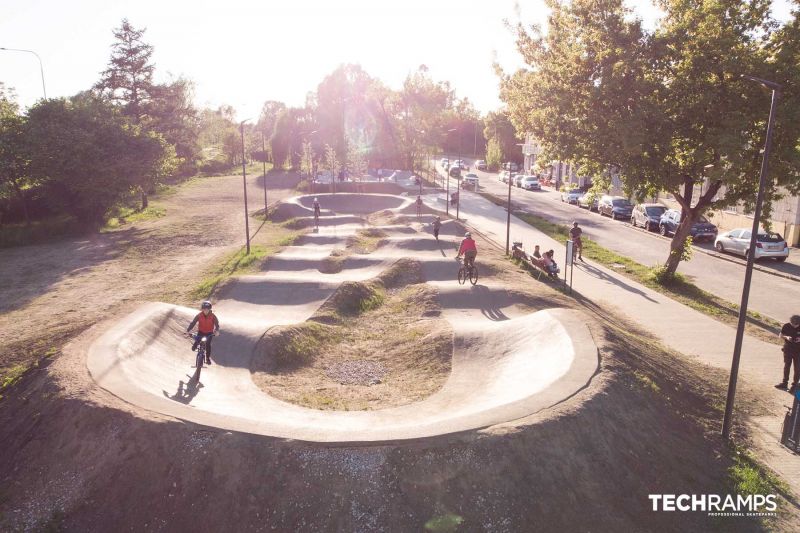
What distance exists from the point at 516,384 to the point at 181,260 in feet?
72.0

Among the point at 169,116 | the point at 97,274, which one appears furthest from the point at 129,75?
the point at 97,274

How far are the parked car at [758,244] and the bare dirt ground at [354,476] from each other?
22547 millimetres

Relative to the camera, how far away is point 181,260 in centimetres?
2828

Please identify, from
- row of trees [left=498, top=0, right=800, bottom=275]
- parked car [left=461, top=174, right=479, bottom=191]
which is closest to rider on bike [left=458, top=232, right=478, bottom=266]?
row of trees [left=498, top=0, right=800, bottom=275]

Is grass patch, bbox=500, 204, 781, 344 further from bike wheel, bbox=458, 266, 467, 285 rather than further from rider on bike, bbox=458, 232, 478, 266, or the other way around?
rider on bike, bbox=458, 232, 478, 266

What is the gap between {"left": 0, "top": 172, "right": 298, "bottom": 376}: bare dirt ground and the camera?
17.1 m

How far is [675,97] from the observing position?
20062 millimetres

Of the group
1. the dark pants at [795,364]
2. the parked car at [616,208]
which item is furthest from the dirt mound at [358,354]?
the parked car at [616,208]

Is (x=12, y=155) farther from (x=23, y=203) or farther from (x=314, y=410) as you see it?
(x=314, y=410)

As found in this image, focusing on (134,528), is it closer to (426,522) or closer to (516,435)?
(426,522)

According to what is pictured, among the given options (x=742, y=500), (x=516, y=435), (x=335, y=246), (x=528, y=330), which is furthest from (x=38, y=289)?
(x=742, y=500)

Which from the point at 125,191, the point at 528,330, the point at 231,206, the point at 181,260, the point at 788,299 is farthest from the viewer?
the point at 231,206

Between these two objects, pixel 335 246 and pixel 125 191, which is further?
pixel 125 191

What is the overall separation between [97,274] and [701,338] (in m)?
26.4
